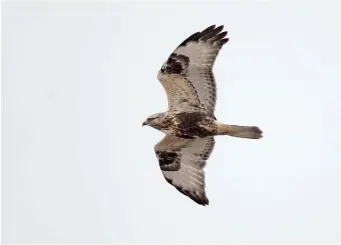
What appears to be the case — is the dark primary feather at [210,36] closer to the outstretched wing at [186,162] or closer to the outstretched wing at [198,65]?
the outstretched wing at [198,65]

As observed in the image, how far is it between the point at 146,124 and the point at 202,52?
1.51 metres

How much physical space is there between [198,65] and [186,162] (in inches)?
73.0

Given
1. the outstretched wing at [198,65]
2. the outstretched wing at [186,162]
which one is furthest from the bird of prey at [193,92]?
the outstretched wing at [186,162]

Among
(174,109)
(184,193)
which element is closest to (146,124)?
(174,109)

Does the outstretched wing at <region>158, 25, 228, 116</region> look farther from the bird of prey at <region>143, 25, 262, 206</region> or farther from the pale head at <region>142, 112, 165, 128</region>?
the pale head at <region>142, 112, 165, 128</region>

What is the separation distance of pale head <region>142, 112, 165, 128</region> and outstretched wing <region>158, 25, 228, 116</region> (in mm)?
562

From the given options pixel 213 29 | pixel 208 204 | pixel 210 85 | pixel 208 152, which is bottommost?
pixel 208 204

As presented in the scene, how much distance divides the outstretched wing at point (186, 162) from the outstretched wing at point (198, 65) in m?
0.92

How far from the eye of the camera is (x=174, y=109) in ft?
45.6

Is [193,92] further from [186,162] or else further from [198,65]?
[186,162]

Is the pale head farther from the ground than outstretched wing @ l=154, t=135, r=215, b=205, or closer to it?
farther from the ground

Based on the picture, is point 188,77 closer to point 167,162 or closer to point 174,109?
point 174,109

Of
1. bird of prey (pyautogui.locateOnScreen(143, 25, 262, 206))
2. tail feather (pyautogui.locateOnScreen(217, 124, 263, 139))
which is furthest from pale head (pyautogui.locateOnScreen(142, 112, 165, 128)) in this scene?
tail feather (pyautogui.locateOnScreen(217, 124, 263, 139))

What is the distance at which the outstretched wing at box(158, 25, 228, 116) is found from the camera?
13.6 metres
